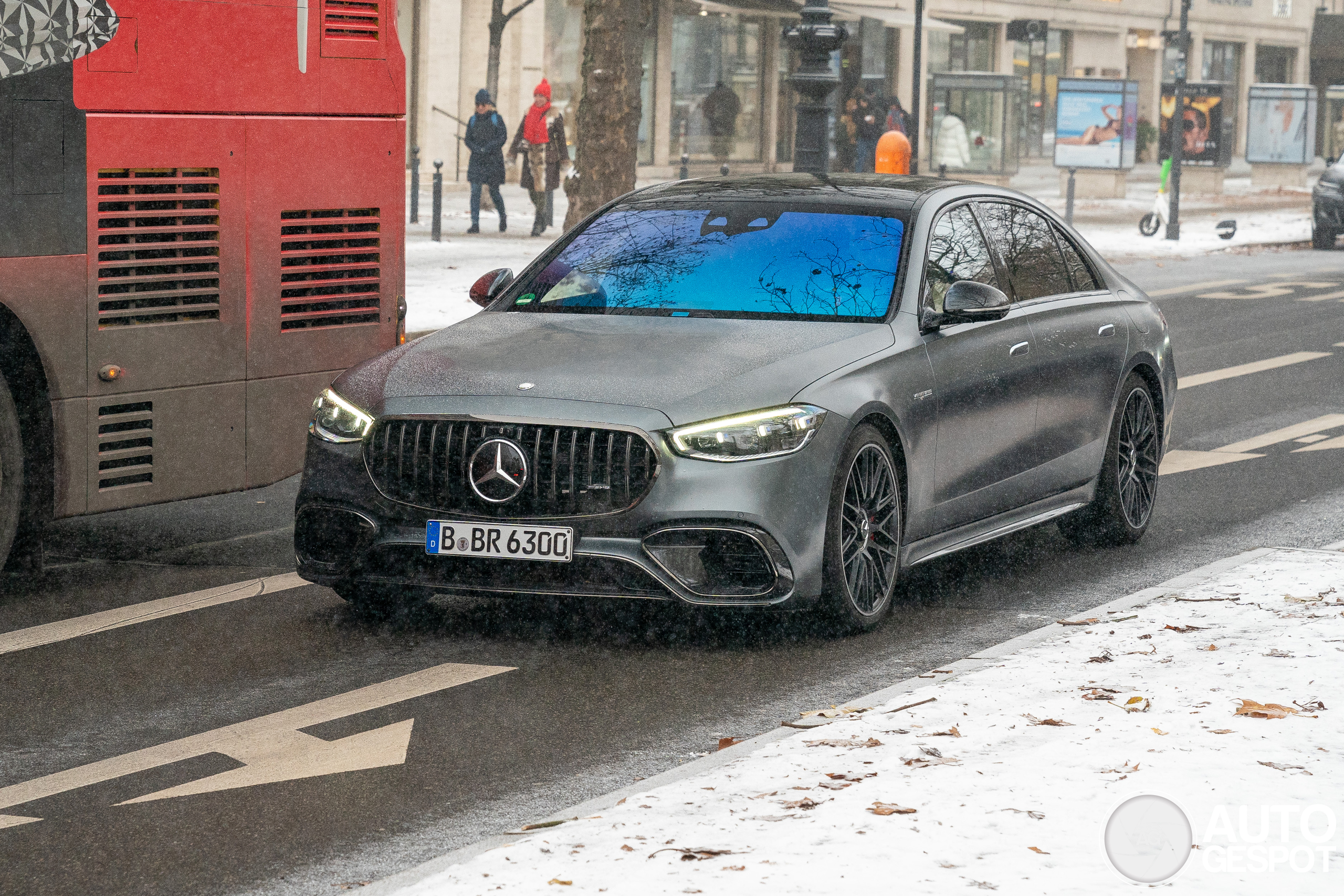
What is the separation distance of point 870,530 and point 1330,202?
24750 mm

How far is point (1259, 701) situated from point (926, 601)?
2.13m

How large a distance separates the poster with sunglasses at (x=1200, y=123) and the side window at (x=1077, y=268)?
29.1 metres

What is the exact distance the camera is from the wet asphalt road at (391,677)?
4.94m

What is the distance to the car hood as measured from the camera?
22.0 feet

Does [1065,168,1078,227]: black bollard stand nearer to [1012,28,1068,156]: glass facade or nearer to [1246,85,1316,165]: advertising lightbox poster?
[1246,85,1316,165]: advertising lightbox poster

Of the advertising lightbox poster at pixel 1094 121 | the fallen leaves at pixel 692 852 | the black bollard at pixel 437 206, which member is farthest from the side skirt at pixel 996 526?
the advertising lightbox poster at pixel 1094 121

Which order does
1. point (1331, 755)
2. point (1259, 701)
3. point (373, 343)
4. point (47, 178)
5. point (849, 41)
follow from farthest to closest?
point (849, 41) < point (373, 343) < point (47, 178) < point (1259, 701) < point (1331, 755)

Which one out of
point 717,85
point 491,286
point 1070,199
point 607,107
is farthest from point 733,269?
point 717,85

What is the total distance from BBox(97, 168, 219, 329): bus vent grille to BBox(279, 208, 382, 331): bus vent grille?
0.38 metres

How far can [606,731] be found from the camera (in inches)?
233

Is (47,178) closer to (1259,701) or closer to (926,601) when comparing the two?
(926,601)

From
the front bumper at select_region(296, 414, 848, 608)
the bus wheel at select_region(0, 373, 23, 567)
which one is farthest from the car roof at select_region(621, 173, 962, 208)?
the bus wheel at select_region(0, 373, 23, 567)

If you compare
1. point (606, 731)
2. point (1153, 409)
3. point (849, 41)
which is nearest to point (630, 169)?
point (1153, 409)

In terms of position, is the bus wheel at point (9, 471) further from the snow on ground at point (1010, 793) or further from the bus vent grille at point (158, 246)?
the snow on ground at point (1010, 793)
